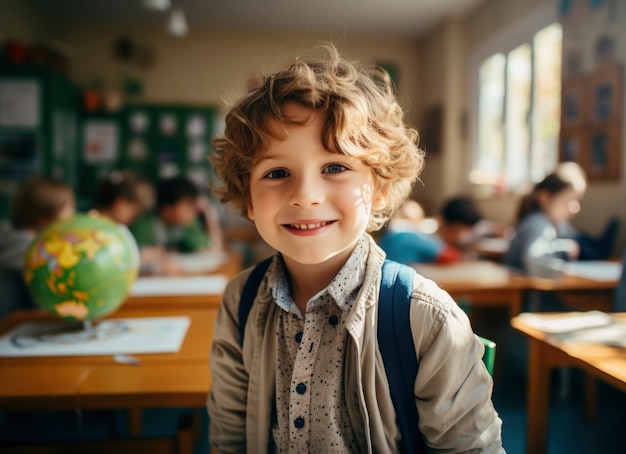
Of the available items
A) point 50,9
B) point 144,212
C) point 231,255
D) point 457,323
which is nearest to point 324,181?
point 457,323


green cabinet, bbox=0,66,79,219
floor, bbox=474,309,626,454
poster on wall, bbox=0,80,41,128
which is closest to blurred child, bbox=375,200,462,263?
floor, bbox=474,309,626,454

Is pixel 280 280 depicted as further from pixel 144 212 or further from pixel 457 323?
pixel 144 212

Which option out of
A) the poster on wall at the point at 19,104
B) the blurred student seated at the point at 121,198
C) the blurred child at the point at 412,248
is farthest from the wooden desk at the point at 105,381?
the poster on wall at the point at 19,104

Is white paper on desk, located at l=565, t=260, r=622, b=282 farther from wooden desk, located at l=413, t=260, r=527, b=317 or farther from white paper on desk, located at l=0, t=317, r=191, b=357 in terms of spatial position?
white paper on desk, located at l=0, t=317, r=191, b=357

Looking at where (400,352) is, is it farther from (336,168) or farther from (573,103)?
(573,103)

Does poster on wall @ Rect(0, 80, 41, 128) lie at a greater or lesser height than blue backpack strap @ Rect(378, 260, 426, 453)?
greater

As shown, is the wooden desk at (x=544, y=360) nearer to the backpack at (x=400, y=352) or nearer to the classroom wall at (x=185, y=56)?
the backpack at (x=400, y=352)

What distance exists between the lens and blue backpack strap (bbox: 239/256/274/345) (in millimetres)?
932

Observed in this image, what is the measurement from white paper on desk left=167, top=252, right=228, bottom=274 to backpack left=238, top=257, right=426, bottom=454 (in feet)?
5.70

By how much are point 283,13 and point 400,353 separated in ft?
19.6

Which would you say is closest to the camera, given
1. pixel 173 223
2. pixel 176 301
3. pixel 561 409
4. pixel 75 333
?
pixel 75 333

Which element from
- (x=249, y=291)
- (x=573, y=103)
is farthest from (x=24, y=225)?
(x=573, y=103)

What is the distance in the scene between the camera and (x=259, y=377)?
0.89m

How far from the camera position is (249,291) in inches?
37.6
